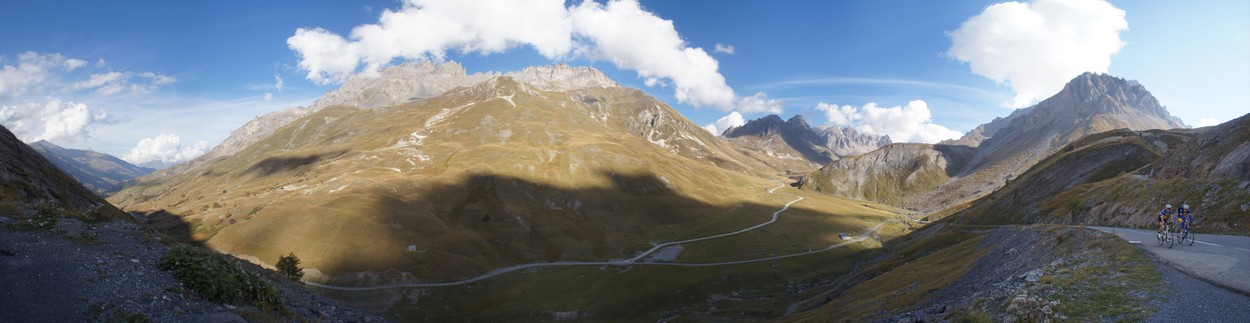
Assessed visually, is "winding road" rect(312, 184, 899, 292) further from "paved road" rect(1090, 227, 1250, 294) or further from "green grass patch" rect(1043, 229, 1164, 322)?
"green grass patch" rect(1043, 229, 1164, 322)

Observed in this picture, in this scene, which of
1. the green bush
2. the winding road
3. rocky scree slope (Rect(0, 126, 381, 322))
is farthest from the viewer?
the winding road

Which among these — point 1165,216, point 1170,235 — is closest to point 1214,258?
point 1170,235

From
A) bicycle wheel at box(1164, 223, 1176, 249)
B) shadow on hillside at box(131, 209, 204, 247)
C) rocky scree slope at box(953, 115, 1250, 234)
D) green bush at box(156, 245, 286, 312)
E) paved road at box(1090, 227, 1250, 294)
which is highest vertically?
rocky scree slope at box(953, 115, 1250, 234)

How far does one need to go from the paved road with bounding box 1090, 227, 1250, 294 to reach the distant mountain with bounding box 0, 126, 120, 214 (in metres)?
76.4

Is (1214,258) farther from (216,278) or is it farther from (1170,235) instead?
(216,278)

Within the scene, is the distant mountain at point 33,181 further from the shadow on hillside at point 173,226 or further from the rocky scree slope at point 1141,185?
the rocky scree slope at point 1141,185

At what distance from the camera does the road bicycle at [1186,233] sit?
32.5m

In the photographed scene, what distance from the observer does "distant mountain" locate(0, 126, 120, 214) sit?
43.3 metres

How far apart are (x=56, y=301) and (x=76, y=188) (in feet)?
190

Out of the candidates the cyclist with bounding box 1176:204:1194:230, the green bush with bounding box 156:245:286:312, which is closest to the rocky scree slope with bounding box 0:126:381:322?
the green bush with bounding box 156:245:286:312

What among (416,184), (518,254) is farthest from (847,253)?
(416,184)

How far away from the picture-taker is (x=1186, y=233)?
108 feet

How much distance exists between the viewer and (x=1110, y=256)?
1198 inches

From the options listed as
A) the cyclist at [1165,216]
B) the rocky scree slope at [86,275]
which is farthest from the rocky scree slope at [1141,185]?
the rocky scree slope at [86,275]
